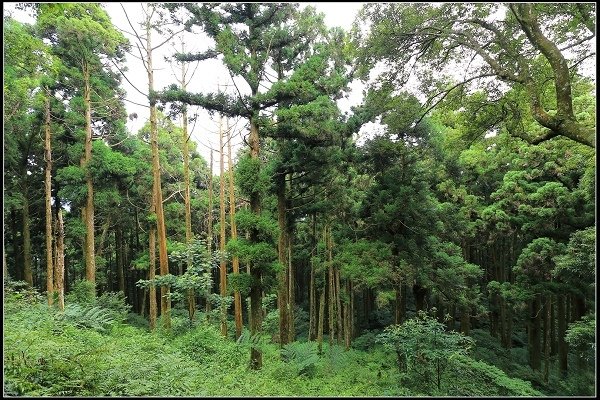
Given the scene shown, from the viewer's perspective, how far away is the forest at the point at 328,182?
5.59m

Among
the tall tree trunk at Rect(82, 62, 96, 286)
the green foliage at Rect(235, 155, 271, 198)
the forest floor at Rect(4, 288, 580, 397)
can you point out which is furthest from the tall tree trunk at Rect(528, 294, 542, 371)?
the tall tree trunk at Rect(82, 62, 96, 286)

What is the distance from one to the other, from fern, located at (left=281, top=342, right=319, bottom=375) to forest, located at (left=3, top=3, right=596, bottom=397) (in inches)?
2.8

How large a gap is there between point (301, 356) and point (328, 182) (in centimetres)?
645

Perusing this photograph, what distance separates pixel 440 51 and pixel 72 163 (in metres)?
15.5

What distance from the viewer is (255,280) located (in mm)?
8211

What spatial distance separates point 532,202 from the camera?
39.2 feet

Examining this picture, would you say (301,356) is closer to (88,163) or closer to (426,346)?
(426,346)

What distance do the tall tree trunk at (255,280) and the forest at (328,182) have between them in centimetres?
4

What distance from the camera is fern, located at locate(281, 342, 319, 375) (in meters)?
8.30

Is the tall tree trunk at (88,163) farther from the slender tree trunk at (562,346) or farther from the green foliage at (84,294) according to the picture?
the slender tree trunk at (562,346)

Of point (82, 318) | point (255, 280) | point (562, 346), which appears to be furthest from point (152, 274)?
point (562, 346)

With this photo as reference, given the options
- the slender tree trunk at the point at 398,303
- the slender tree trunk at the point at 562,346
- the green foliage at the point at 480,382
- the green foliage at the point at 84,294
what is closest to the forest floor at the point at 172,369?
the green foliage at the point at 480,382

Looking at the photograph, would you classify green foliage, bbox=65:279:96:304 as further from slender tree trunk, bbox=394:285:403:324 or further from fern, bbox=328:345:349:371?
slender tree trunk, bbox=394:285:403:324

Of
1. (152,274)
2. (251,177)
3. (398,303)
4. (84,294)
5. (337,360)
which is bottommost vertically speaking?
(337,360)
